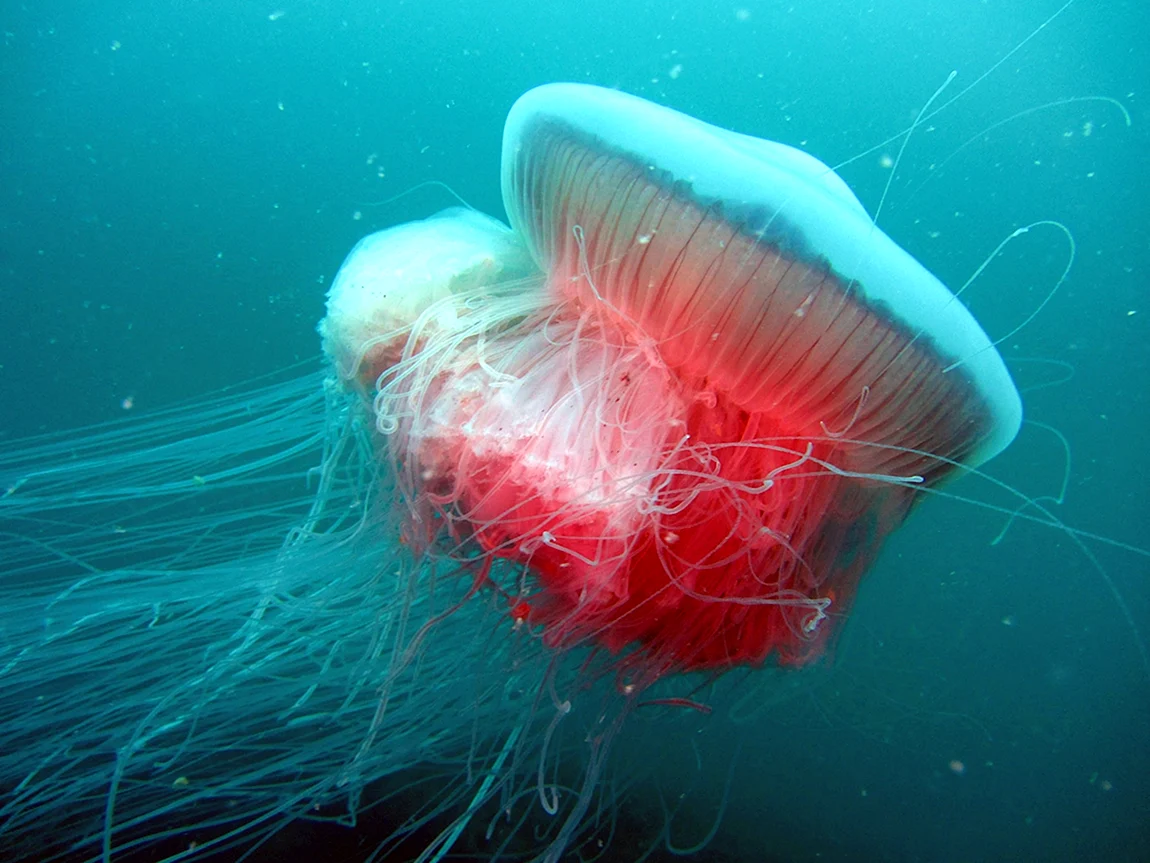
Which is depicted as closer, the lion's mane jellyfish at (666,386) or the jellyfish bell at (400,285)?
the lion's mane jellyfish at (666,386)

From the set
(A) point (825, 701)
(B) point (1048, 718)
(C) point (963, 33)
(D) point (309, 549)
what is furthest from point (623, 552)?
(B) point (1048, 718)

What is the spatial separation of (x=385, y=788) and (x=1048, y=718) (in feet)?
23.2

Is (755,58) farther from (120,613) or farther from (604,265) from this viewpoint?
(120,613)

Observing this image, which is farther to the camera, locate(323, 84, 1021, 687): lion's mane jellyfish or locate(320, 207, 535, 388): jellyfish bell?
locate(320, 207, 535, 388): jellyfish bell

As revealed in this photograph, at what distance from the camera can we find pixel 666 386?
230 centimetres

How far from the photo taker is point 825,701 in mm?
3828

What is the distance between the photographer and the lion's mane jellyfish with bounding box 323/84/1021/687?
6.55 feet

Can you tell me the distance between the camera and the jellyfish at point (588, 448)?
2.03 meters

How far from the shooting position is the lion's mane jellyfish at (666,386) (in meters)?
2.00

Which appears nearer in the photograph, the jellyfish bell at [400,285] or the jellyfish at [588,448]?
the jellyfish at [588,448]

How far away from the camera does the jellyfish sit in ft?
6.67

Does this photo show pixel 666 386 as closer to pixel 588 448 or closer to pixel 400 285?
pixel 588 448

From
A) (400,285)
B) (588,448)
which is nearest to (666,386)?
(588,448)

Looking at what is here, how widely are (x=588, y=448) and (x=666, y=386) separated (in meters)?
0.35
